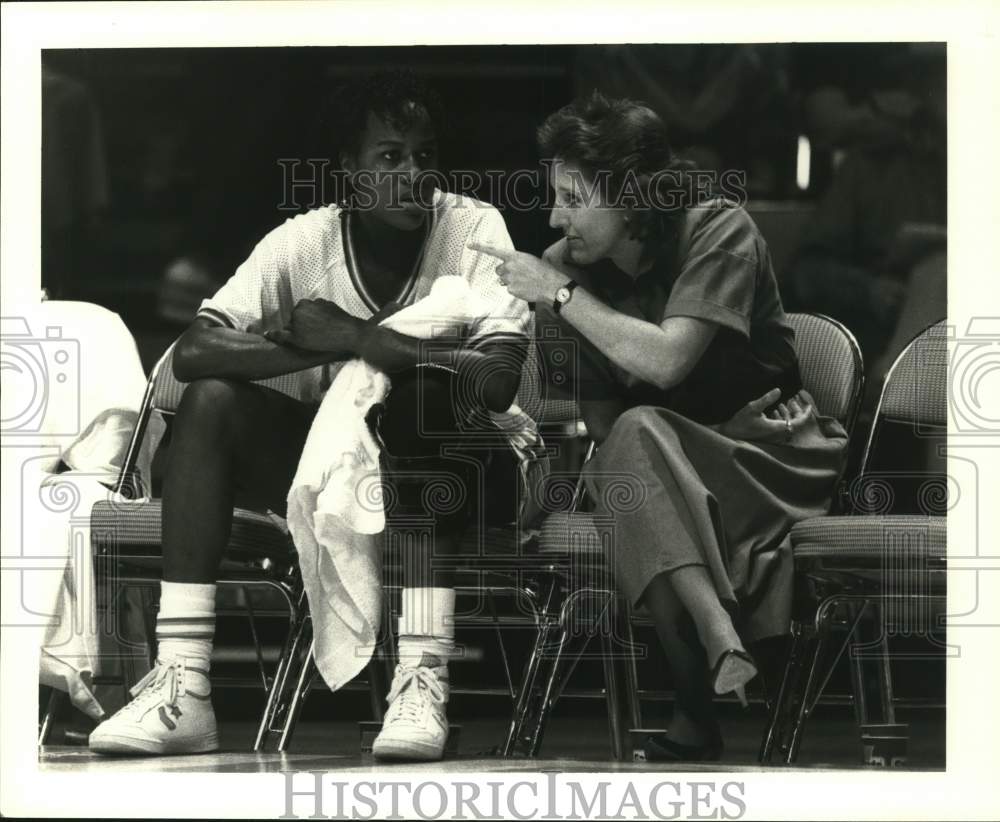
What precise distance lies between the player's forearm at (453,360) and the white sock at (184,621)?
0.65m

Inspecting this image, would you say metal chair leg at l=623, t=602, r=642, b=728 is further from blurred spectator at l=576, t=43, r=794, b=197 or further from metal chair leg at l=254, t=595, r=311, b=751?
blurred spectator at l=576, t=43, r=794, b=197

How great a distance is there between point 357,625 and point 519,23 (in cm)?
142

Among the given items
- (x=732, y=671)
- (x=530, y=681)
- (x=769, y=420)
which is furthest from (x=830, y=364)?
(x=530, y=681)

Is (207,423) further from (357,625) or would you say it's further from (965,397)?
(965,397)

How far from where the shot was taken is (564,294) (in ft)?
13.0

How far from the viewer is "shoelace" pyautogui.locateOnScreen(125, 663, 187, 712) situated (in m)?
3.94

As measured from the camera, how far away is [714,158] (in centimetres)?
399

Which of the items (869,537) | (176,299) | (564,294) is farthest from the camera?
(176,299)

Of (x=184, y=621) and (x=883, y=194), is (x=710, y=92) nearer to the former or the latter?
(x=883, y=194)

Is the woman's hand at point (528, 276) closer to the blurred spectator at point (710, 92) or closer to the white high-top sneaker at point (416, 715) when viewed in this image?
the blurred spectator at point (710, 92)

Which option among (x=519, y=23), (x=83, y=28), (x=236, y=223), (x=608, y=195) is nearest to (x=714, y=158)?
(x=608, y=195)

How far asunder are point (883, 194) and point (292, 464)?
149 cm

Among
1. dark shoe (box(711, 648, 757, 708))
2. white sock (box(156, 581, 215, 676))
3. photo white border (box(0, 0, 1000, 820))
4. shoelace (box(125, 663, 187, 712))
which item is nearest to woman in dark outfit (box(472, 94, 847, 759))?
dark shoe (box(711, 648, 757, 708))

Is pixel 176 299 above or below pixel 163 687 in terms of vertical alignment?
above
